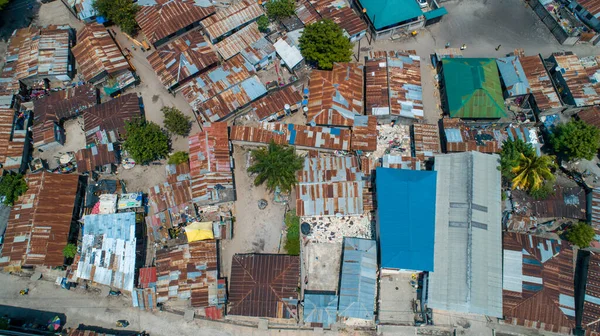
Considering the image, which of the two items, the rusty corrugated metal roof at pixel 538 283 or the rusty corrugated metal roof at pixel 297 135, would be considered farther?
the rusty corrugated metal roof at pixel 297 135

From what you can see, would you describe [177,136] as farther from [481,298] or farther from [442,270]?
[481,298]

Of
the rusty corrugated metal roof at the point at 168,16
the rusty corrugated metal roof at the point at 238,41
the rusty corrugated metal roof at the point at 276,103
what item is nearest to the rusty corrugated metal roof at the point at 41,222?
the rusty corrugated metal roof at the point at 168,16

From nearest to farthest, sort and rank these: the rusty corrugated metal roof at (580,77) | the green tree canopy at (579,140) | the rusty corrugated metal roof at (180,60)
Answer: the green tree canopy at (579,140)
the rusty corrugated metal roof at (580,77)
the rusty corrugated metal roof at (180,60)

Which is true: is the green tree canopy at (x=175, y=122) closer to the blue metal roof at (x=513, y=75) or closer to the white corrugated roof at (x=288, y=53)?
the white corrugated roof at (x=288, y=53)

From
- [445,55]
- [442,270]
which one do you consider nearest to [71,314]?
[442,270]

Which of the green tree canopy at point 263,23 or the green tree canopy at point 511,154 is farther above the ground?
the green tree canopy at point 263,23

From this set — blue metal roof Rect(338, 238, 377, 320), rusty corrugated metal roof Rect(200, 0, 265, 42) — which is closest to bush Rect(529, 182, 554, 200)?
blue metal roof Rect(338, 238, 377, 320)
